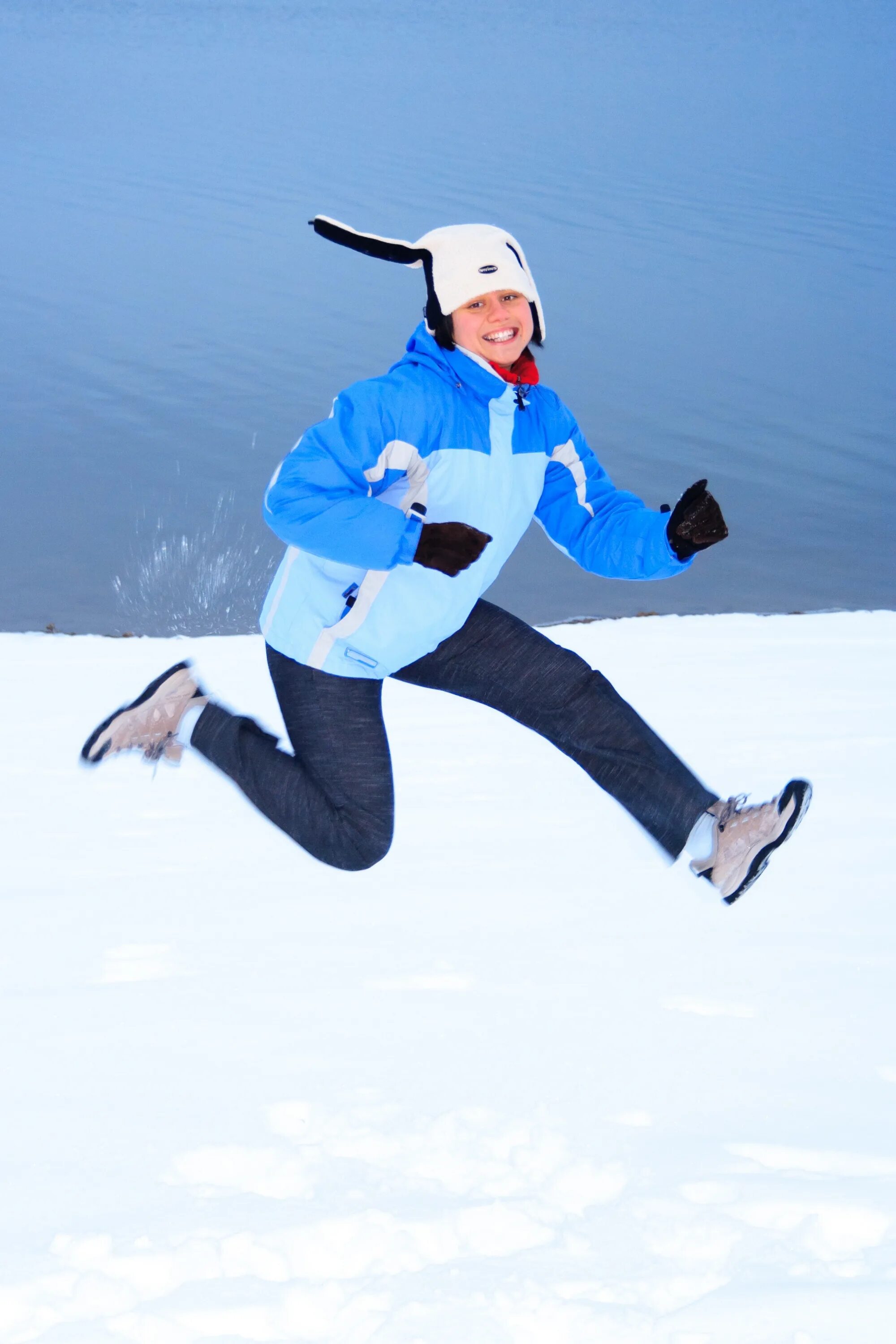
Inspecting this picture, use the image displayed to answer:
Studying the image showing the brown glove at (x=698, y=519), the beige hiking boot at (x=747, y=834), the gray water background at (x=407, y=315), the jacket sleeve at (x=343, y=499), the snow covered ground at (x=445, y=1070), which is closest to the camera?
the snow covered ground at (x=445, y=1070)

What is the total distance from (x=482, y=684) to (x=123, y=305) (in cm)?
2077

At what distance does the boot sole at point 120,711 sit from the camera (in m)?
2.76

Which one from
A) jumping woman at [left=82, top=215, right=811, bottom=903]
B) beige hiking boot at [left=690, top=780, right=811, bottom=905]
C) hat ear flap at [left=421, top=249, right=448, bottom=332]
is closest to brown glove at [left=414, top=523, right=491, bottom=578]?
jumping woman at [left=82, top=215, right=811, bottom=903]

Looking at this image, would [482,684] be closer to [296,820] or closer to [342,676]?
[342,676]

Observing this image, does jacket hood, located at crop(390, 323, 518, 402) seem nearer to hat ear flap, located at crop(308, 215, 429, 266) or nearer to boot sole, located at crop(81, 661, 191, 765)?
hat ear flap, located at crop(308, 215, 429, 266)

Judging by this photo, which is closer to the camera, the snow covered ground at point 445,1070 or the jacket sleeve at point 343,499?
the snow covered ground at point 445,1070

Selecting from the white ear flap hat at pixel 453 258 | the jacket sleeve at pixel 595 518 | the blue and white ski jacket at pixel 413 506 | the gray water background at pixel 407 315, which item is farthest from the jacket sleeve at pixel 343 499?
the gray water background at pixel 407 315

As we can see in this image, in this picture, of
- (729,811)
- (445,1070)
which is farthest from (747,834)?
(445,1070)

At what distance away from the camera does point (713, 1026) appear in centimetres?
227

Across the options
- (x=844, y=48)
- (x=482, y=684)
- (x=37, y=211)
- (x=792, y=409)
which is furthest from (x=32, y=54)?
(x=482, y=684)

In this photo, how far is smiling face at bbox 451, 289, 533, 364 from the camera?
2289mm

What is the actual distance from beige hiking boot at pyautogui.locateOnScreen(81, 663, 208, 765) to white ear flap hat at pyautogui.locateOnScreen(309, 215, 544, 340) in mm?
960

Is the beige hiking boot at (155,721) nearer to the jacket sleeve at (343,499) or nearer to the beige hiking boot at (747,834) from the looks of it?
the jacket sleeve at (343,499)

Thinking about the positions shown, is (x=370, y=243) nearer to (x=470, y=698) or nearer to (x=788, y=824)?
(x=470, y=698)
